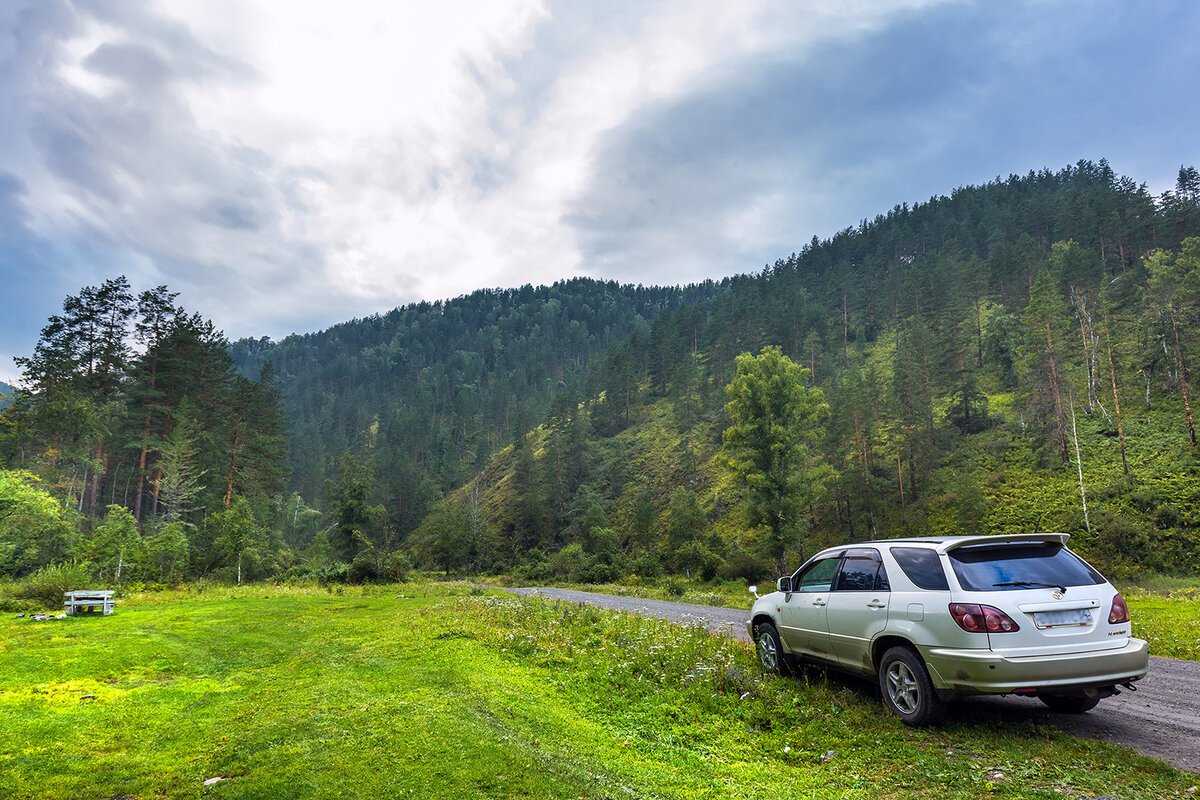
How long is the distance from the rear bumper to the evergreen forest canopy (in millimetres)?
32930

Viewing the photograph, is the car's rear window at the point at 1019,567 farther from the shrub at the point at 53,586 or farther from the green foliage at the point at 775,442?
the green foliage at the point at 775,442

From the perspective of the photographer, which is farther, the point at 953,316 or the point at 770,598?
the point at 953,316

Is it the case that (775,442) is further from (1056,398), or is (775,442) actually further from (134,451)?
(134,451)

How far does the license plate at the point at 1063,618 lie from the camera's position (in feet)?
19.8

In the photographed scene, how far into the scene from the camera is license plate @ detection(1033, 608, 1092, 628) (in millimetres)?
6047

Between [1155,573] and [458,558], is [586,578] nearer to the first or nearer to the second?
[458,558]

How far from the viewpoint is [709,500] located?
197ft

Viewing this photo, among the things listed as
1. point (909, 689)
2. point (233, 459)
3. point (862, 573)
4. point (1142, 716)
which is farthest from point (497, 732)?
point (233, 459)

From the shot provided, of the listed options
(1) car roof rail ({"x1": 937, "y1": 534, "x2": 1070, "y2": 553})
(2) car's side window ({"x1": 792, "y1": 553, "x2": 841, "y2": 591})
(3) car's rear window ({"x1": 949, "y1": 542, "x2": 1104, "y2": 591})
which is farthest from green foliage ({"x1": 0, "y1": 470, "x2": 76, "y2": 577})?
(3) car's rear window ({"x1": 949, "y1": 542, "x2": 1104, "y2": 591})

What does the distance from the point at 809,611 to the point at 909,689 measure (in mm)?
2042

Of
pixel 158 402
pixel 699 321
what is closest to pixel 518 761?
pixel 158 402

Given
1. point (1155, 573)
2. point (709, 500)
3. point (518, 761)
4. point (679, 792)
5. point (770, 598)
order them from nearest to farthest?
point (679, 792) < point (518, 761) < point (770, 598) < point (1155, 573) < point (709, 500)

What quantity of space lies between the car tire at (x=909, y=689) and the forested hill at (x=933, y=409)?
108ft

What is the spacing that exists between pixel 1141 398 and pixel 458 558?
6596 centimetres
